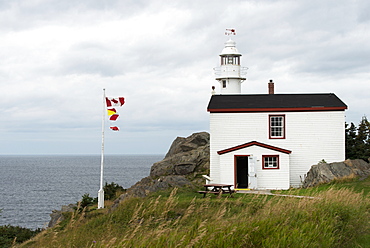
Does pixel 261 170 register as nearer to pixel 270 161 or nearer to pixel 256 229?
pixel 270 161

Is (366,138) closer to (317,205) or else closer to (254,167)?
(254,167)

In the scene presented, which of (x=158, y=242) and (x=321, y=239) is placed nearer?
(x=158, y=242)

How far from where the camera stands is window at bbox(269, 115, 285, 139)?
26373 mm

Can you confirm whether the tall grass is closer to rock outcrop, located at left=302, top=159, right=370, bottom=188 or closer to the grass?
the grass

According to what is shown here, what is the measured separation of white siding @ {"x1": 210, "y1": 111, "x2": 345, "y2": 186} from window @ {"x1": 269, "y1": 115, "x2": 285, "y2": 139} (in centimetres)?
23

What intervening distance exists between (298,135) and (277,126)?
4.29ft

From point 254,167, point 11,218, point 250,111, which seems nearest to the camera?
point 254,167

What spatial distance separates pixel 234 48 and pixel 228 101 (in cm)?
1145

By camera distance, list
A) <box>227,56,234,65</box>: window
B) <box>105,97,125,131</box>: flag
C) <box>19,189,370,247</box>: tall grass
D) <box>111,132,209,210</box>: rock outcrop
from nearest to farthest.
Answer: <box>19,189,370,247</box>: tall grass < <box>105,97,125,131</box>: flag < <box>111,132,209,210</box>: rock outcrop < <box>227,56,234,65</box>: window

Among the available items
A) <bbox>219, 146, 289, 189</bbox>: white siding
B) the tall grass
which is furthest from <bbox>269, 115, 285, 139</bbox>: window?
the tall grass

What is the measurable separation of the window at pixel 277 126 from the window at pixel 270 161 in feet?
5.27

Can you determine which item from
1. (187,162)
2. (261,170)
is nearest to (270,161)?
(261,170)

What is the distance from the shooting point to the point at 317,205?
993 cm

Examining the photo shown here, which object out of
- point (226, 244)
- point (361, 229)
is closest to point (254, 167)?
point (361, 229)
